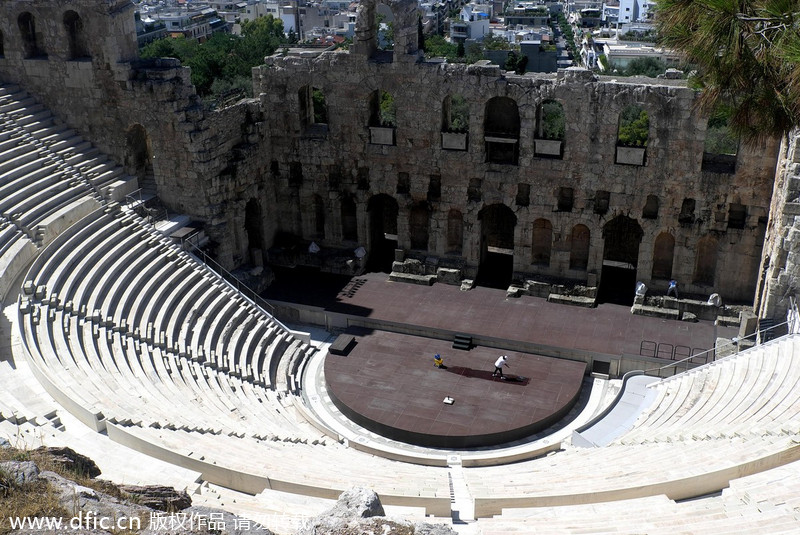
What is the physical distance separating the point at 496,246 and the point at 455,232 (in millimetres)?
2767

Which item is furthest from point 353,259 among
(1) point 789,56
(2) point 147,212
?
(1) point 789,56

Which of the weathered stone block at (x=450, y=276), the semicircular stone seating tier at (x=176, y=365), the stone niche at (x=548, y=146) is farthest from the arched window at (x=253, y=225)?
the stone niche at (x=548, y=146)

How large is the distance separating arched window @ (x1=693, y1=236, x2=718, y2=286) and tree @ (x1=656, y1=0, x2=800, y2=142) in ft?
49.1

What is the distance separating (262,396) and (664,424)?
11.3 meters

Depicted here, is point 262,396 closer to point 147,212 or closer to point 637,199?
point 147,212

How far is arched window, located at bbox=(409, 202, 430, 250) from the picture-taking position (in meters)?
32.2

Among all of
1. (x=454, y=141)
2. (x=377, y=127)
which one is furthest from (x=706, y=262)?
Result: (x=377, y=127)

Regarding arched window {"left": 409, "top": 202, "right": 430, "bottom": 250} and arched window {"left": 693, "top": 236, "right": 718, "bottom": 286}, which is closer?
arched window {"left": 693, "top": 236, "right": 718, "bottom": 286}

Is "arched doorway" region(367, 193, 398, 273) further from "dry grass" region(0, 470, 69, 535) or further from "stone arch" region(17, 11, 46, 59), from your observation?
"dry grass" region(0, 470, 69, 535)

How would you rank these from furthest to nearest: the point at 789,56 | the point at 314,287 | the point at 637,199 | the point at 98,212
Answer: the point at 314,287, the point at 637,199, the point at 98,212, the point at 789,56

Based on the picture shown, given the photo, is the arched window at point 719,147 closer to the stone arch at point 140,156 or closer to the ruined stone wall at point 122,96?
the ruined stone wall at point 122,96

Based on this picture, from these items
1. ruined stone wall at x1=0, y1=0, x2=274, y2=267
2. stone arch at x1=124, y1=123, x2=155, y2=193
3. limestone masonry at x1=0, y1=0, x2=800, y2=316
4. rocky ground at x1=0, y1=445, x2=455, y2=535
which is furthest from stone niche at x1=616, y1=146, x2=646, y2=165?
rocky ground at x1=0, y1=445, x2=455, y2=535

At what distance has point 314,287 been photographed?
102ft

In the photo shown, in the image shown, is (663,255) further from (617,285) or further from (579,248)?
(579,248)
